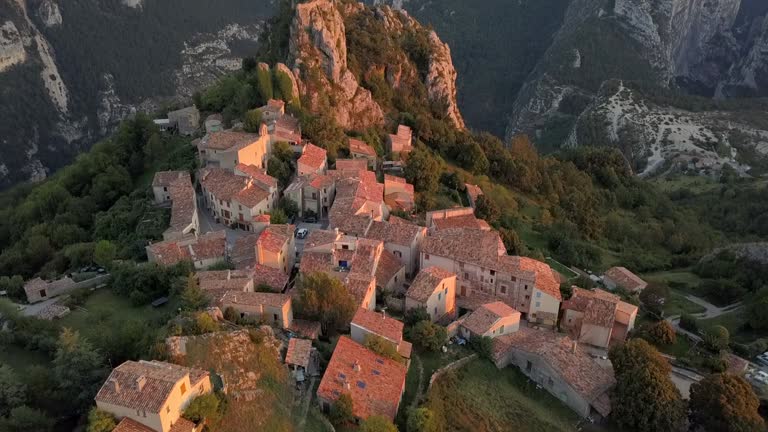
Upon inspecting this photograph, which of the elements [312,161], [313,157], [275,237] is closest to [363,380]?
[275,237]

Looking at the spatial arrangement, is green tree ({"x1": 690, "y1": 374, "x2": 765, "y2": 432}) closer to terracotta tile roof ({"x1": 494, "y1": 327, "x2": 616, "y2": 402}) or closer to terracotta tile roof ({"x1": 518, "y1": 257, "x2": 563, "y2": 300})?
terracotta tile roof ({"x1": 494, "y1": 327, "x2": 616, "y2": 402})

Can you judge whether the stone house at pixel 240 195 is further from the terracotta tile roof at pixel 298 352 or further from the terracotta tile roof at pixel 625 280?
the terracotta tile roof at pixel 625 280

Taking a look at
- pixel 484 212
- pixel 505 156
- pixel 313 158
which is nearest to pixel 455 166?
pixel 505 156

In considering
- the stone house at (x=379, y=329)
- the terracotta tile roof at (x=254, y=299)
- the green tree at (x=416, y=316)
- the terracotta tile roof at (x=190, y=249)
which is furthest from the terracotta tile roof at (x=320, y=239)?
the stone house at (x=379, y=329)

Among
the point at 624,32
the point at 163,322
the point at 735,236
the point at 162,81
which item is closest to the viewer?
the point at 163,322

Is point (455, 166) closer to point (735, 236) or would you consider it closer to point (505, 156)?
point (505, 156)

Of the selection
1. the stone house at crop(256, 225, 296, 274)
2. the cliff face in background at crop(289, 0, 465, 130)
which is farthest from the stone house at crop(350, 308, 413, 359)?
the cliff face in background at crop(289, 0, 465, 130)
